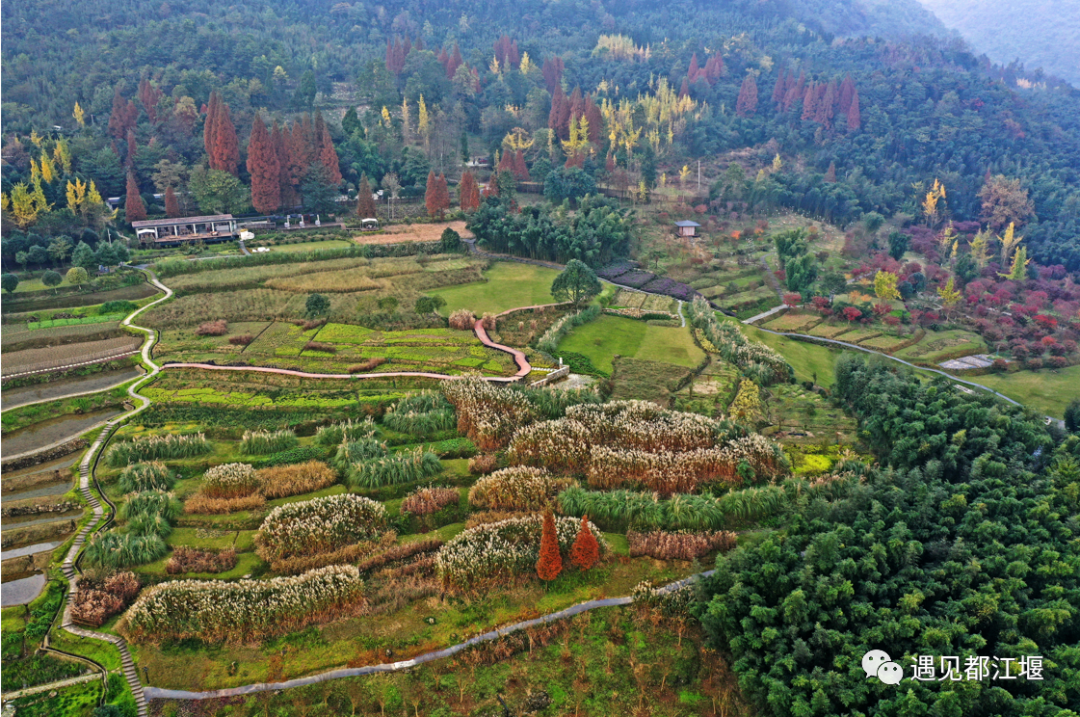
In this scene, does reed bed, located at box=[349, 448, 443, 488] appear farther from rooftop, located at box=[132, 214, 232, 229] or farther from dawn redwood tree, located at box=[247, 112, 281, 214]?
dawn redwood tree, located at box=[247, 112, 281, 214]

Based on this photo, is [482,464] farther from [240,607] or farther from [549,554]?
[240,607]

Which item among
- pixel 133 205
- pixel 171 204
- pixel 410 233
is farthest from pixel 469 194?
pixel 133 205

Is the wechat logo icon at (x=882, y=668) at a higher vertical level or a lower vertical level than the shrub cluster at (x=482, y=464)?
higher

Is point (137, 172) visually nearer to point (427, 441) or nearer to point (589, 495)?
point (427, 441)

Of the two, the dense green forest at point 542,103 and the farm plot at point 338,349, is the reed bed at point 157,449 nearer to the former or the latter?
the farm plot at point 338,349

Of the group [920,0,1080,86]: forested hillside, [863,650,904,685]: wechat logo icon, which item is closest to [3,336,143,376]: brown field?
[863,650,904,685]: wechat logo icon

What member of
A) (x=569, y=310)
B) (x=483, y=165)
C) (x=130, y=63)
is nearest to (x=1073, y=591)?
(x=569, y=310)

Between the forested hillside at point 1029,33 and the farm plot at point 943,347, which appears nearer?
the farm plot at point 943,347

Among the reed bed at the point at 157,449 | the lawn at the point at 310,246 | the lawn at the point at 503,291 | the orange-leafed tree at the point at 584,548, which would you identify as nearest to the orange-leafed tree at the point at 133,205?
the lawn at the point at 310,246
